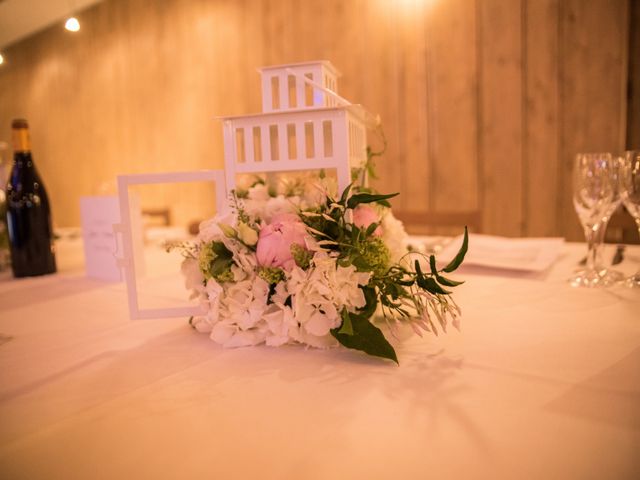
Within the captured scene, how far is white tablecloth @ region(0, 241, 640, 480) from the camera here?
39 centimetres

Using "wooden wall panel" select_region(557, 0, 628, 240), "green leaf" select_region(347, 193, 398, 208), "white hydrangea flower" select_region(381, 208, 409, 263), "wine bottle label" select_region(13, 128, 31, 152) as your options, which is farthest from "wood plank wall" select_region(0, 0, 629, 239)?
"wine bottle label" select_region(13, 128, 31, 152)

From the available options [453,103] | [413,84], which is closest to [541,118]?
[453,103]

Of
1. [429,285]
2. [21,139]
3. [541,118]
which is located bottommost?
[429,285]

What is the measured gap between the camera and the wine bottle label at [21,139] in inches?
45.5

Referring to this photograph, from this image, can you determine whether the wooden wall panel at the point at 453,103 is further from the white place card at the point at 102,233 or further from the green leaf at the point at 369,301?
the green leaf at the point at 369,301

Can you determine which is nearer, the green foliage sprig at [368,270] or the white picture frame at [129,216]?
the green foliage sprig at [368,270]

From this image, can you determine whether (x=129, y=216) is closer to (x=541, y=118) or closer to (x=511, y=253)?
(x=511, y=253)

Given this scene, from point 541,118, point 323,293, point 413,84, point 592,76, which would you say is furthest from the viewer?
point 413,84

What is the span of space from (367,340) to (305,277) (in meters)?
0.12

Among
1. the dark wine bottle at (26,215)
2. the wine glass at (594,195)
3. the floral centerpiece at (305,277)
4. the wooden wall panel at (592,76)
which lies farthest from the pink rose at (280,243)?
the wooden wall panel at (592,76)

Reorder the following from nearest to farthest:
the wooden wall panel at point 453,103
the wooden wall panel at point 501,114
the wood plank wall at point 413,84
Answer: the wood plank wall at point 413,84 < the wooden wall panel at point 501,114 < the wooden wall panel at point 453,103

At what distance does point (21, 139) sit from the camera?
1.16 meters

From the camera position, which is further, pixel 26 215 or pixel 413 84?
pixel 413 84

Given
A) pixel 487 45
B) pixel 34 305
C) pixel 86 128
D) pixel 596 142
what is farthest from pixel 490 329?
pixel 86 128
